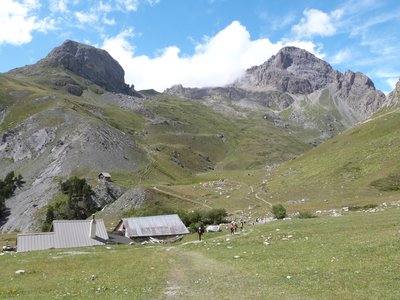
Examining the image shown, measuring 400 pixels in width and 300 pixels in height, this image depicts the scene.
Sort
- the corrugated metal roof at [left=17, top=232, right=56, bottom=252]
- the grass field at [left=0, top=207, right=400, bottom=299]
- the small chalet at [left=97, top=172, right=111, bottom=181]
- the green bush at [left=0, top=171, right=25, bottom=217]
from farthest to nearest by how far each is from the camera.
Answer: the small chalet at [left=97, top=172, right=111, bottom=181]
the green bush at [left=0, top=171, right=25, bottom=217]
the corrugated metal roof at [left=17, top=232, right=56, bottom=252]
the grass field at [left=0, top=207, right=400, bottom=299]

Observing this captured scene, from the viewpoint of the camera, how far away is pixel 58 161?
186 meters

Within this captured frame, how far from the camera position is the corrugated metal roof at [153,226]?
74.8 meters

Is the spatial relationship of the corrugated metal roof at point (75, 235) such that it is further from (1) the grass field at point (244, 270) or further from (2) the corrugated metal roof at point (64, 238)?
(1) the grass field at point (244, 270)

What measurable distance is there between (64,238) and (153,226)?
18.1 metres

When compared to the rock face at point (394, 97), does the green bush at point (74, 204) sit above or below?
below

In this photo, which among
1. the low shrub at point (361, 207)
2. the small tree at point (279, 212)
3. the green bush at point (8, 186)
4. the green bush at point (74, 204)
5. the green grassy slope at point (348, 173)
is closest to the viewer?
the low shrub at point (361, 207)

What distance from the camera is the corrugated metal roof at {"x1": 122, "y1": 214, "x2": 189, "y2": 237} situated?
7475cm

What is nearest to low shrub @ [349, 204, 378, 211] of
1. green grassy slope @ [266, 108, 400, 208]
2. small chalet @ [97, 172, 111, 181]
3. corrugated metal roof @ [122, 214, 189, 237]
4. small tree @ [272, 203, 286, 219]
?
green grassy slope @ [266, 108, 400, 208]

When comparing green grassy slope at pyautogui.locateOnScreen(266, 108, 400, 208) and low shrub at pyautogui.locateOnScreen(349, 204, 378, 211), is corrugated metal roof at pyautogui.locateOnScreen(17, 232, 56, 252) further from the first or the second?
green grassy slope at pyautogui.locateOnScreen(266, 108, 400, 208)

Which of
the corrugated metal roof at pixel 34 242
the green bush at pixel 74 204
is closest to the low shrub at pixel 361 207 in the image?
the corrugated metal roof at pixel 34 242

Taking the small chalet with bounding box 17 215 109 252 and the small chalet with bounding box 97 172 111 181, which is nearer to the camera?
the small chalet with bounding box 17 215 109 252

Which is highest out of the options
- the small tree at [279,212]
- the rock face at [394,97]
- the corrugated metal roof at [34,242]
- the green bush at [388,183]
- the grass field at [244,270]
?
the rock face at [394,97]

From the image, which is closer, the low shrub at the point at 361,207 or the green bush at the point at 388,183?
the low shrub at the point at 361,207

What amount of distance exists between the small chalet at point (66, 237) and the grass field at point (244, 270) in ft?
51.3
